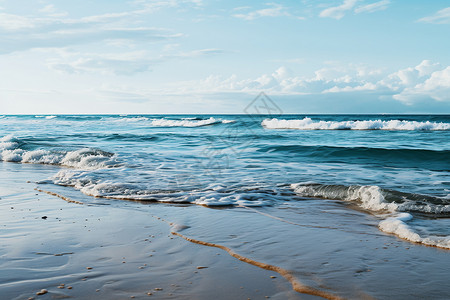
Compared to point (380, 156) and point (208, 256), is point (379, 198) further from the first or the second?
point (380, 156)

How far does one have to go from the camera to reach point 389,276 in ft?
10.8

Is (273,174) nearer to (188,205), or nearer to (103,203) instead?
(188,205)

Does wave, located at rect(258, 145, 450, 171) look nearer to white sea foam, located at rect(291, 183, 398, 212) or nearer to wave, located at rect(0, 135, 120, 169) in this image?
white sea foam, located at rect(291, 183, 398, 212)

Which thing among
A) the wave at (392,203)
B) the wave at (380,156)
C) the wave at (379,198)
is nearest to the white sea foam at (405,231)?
the wave at (392,203)

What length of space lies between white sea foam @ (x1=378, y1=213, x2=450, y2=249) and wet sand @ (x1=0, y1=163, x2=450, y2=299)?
0.14 meters

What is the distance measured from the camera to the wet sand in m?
3.00

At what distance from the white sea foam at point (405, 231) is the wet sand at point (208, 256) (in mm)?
136

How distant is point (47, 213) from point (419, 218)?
17.7ft

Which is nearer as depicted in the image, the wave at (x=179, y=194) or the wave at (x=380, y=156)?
the wave at (x=179, y=194)

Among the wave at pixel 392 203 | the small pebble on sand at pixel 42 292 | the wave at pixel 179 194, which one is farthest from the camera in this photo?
the wave at pixel 179 194

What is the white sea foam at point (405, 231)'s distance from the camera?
13.8ft

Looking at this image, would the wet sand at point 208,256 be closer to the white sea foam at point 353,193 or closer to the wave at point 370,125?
the white sea foam at point 353,193

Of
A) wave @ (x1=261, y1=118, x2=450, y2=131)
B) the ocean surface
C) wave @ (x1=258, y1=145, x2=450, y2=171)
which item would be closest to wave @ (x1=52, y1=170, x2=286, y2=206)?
the ocean surface

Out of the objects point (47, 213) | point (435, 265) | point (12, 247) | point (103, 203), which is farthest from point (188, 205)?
point (435, 265)
